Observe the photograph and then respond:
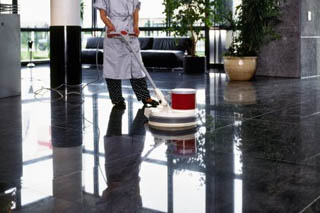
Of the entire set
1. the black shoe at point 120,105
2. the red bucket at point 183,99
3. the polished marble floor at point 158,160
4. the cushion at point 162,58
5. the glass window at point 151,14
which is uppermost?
the glass window at point 151,14

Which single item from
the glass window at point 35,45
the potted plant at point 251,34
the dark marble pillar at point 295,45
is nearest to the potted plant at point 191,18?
the potted plant at point 251,34

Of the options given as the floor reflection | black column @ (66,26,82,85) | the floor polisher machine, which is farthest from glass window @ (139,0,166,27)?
the floor polisher machine

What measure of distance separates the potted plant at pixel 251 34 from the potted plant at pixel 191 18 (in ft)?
3.87

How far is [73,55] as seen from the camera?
892cm

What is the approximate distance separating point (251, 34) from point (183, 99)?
5839 millimetres

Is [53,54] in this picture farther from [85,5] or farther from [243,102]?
[85,5]

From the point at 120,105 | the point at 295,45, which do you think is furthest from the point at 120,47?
the point at 295,45

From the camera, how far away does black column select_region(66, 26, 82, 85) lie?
349 inches

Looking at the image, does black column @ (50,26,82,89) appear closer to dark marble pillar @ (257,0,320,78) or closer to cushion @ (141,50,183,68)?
dark marble pillar @ (257,0,320,78)

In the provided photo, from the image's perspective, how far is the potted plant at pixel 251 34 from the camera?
9930 mm

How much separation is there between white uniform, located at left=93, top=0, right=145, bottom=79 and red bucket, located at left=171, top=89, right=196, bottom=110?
1583 mm

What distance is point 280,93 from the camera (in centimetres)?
748

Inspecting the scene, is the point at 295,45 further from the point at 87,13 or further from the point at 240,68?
the point at 87,13

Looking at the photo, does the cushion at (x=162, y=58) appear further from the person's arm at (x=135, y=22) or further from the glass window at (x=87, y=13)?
the person's arm at (x=135, y=22)
